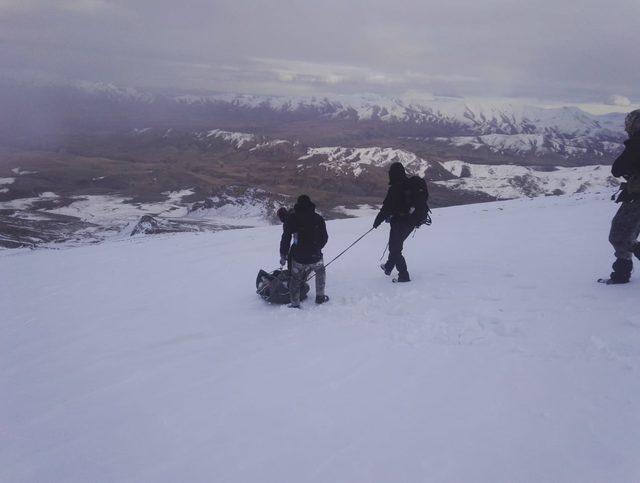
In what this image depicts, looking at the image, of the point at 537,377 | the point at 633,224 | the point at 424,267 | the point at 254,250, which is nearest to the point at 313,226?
the point at 424,267

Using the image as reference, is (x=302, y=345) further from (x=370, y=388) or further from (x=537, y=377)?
(x=537, y=377)

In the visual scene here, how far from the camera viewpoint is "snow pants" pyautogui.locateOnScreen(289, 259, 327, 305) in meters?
7.62

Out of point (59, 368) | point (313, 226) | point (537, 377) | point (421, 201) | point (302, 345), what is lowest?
point (59, 368)

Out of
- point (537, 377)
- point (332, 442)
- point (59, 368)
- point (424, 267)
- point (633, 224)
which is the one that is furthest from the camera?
point (424, 267)

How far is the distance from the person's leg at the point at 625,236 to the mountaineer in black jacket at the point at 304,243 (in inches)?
183

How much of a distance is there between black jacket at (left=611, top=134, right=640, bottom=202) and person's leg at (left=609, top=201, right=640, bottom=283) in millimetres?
165

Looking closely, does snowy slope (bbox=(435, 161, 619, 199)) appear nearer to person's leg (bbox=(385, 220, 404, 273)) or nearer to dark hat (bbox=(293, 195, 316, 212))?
person's leg (bbox=(385, 220, 404, 273))

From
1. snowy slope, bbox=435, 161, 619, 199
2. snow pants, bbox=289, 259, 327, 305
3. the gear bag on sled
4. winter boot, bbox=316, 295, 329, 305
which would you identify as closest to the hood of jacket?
snow pants, bbox=289, 259, 327, 305

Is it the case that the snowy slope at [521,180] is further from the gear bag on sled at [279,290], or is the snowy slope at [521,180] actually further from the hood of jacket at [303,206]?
the hood of jacket at [303,206]

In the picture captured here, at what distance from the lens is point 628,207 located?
21.4 feet

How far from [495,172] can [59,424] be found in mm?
194251

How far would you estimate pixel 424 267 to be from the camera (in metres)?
9.69

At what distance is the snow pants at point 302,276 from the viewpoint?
25.0 feet

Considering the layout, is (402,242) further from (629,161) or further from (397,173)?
(629,161)
